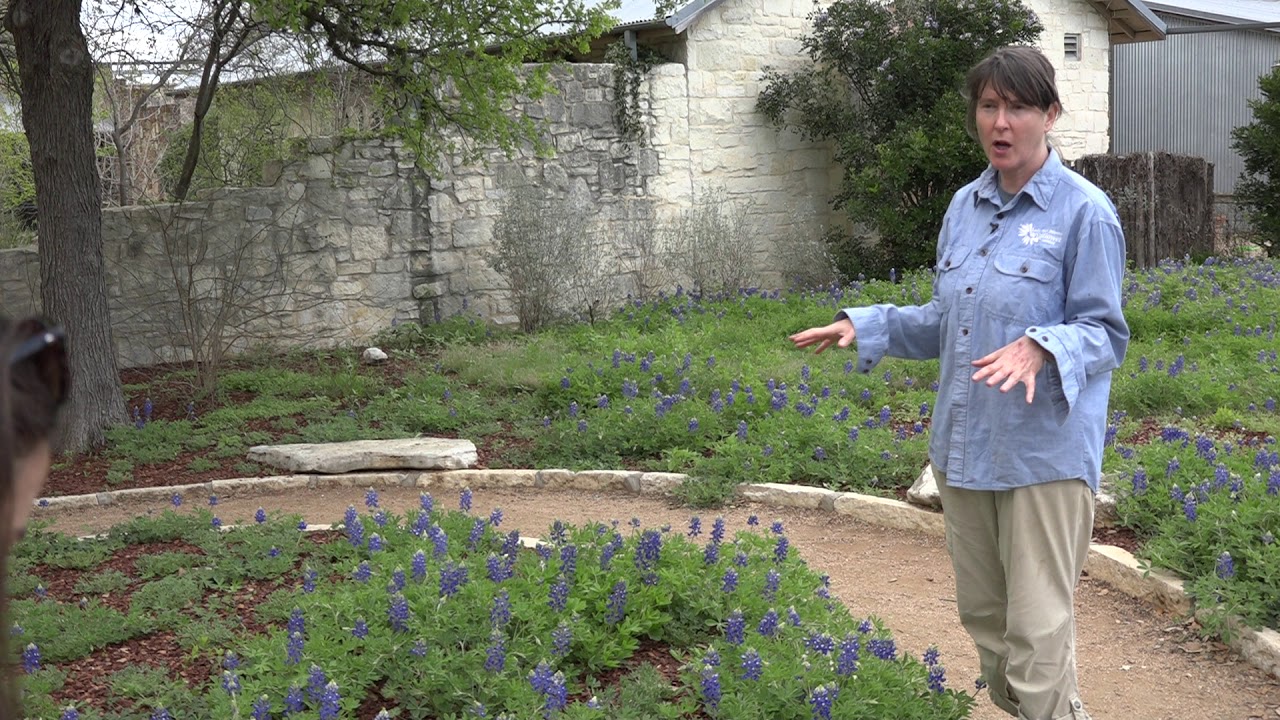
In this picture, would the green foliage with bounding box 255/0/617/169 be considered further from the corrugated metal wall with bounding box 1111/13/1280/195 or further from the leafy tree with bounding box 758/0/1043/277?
the corrugated metal wall with bounding box 1111/13/1280/195

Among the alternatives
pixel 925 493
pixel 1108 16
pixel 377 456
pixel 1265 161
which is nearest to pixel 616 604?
pixel 925 493

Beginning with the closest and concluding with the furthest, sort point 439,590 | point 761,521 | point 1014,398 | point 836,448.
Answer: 1. point 1014,398
2. point 439,590
3. point 761,521
4. point 836,448

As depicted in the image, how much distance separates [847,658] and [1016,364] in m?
1.13

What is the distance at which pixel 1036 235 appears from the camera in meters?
3.32

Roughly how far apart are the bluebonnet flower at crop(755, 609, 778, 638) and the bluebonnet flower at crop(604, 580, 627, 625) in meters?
0.47

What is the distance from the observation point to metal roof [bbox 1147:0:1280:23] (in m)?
24.2

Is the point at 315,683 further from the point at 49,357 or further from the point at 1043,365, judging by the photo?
the point at 49,357

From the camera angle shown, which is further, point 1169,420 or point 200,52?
point 200,52

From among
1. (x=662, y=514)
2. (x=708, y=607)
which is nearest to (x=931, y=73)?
(x=662, y=514)

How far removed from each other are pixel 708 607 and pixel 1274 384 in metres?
4.84

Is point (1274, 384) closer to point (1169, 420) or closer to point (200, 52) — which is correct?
point (1169, 420)

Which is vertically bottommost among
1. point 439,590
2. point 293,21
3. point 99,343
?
point 439,590

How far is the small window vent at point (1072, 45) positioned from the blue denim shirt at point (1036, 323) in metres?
15.1

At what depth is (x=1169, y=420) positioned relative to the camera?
738 cm
